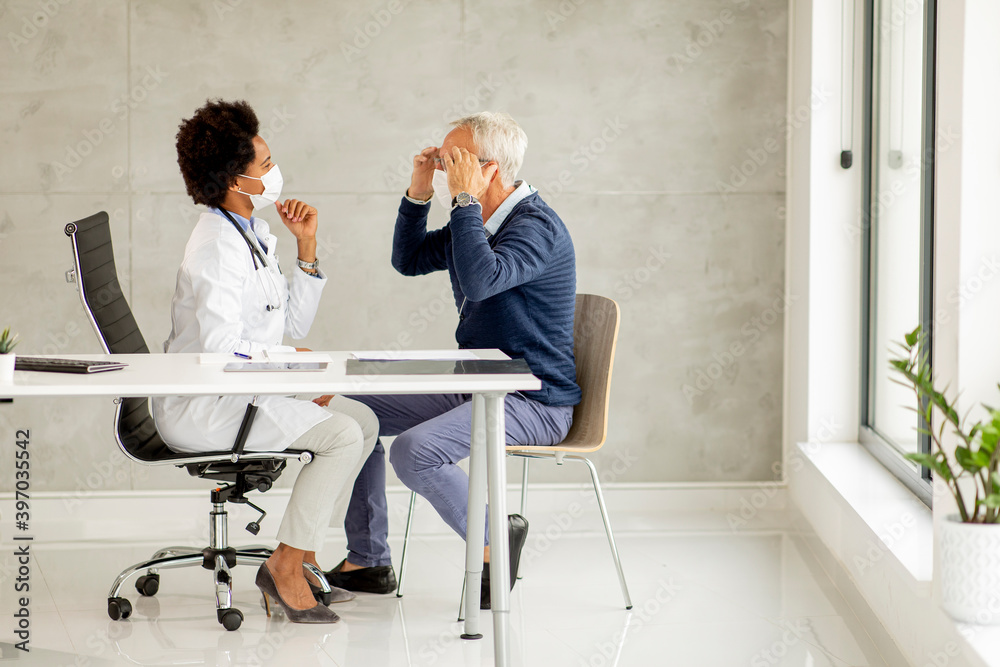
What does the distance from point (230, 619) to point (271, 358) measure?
810 millimetres

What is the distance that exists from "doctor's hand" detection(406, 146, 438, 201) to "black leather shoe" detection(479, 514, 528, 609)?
105 cm

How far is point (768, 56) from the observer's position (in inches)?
148

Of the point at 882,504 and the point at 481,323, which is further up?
the point at 481,323

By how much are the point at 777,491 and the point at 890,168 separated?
1421 mm

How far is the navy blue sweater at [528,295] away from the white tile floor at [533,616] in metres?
0.67

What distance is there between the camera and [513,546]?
8.77 feet

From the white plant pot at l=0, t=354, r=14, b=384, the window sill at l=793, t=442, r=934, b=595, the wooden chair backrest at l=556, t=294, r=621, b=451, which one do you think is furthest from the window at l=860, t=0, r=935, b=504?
the white plant pot at l=0, t=354, r=14, b=384

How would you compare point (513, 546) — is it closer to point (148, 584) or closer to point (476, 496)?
point (476, 496)

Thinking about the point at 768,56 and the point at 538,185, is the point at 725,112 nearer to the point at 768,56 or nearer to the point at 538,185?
the point at 768,56

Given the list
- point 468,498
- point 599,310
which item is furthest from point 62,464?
point 599,310

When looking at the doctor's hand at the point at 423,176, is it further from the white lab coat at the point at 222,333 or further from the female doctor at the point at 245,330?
the white lab coat at the point at 222,333

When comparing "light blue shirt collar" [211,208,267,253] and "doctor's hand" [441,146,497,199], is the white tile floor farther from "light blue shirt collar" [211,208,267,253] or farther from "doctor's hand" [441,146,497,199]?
"doctor's hand" [441,146,497,199]

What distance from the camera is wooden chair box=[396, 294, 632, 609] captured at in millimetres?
2693

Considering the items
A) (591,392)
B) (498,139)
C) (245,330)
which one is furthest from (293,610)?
(498,139)
